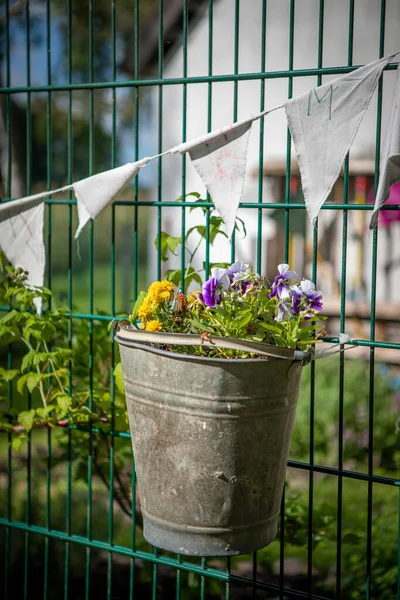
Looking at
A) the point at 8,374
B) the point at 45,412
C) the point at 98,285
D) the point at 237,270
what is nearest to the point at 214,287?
the point at 237,270

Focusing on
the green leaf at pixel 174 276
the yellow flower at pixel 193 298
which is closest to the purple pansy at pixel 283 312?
the yellow flower at pixel 193 298

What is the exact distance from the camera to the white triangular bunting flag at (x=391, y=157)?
1983 mm

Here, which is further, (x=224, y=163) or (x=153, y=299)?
(x=224, y=163)

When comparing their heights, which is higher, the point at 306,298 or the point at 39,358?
the point at 306,298

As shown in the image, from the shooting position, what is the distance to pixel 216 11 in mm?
8172

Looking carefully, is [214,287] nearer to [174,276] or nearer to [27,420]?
[174,276]

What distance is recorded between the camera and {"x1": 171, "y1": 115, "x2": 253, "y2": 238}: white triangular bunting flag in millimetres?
2266

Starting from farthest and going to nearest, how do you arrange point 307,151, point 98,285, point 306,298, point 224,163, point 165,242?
point 98,285
point 165,242
point 224,163
point 307,151
point 306,298

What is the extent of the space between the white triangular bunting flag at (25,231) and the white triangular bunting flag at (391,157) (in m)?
1.25

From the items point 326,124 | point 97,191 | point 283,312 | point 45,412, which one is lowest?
point 45,412

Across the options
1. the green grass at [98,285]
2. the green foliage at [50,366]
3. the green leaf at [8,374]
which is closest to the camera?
the green foliage at [50,366]

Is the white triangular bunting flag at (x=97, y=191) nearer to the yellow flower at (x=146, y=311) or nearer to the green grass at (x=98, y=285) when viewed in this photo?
the yellow flower at (x=146, y=311)

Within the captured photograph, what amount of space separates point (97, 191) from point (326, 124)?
79cm

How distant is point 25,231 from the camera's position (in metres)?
2.75
